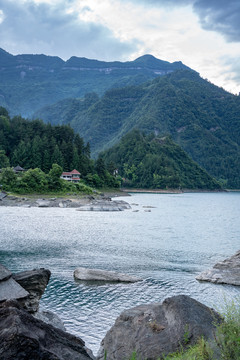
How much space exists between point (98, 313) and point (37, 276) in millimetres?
4928

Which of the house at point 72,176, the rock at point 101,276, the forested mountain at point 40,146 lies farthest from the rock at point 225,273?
the forested mountain at point 40,146

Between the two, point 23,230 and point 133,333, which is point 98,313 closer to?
point 133,333

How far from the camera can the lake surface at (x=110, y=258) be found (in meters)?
17.3

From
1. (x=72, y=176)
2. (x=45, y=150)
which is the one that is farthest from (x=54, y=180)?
(x=45, y=150)

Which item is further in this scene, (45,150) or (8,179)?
(45,150)

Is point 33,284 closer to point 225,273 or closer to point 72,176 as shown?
point 225,273

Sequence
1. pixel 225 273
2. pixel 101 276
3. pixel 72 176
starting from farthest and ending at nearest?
1. pixel 72 176
2. pixel 225 273
3. pixel 101 276

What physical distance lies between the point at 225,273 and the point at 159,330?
14999 millimetres

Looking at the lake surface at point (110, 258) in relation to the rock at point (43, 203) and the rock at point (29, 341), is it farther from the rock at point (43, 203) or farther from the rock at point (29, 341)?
the rock at point (43, 203)

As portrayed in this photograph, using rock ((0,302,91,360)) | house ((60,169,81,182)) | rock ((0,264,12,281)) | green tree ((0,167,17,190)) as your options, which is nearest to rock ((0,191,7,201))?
green tree ((0,167,17,190))

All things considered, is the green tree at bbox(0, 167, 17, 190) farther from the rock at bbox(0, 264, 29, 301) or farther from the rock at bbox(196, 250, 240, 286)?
the rock at bbox(0, 264, 29, 301)

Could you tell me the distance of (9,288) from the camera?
11.1 metres

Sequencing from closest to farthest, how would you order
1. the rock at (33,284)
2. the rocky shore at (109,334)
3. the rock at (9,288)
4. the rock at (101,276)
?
1. the rocky shore at (109,334)
2. the rock at (9,288)
3. the rock at (33,284)
4. the rock at (101,276)

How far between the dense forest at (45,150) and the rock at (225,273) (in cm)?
9858
